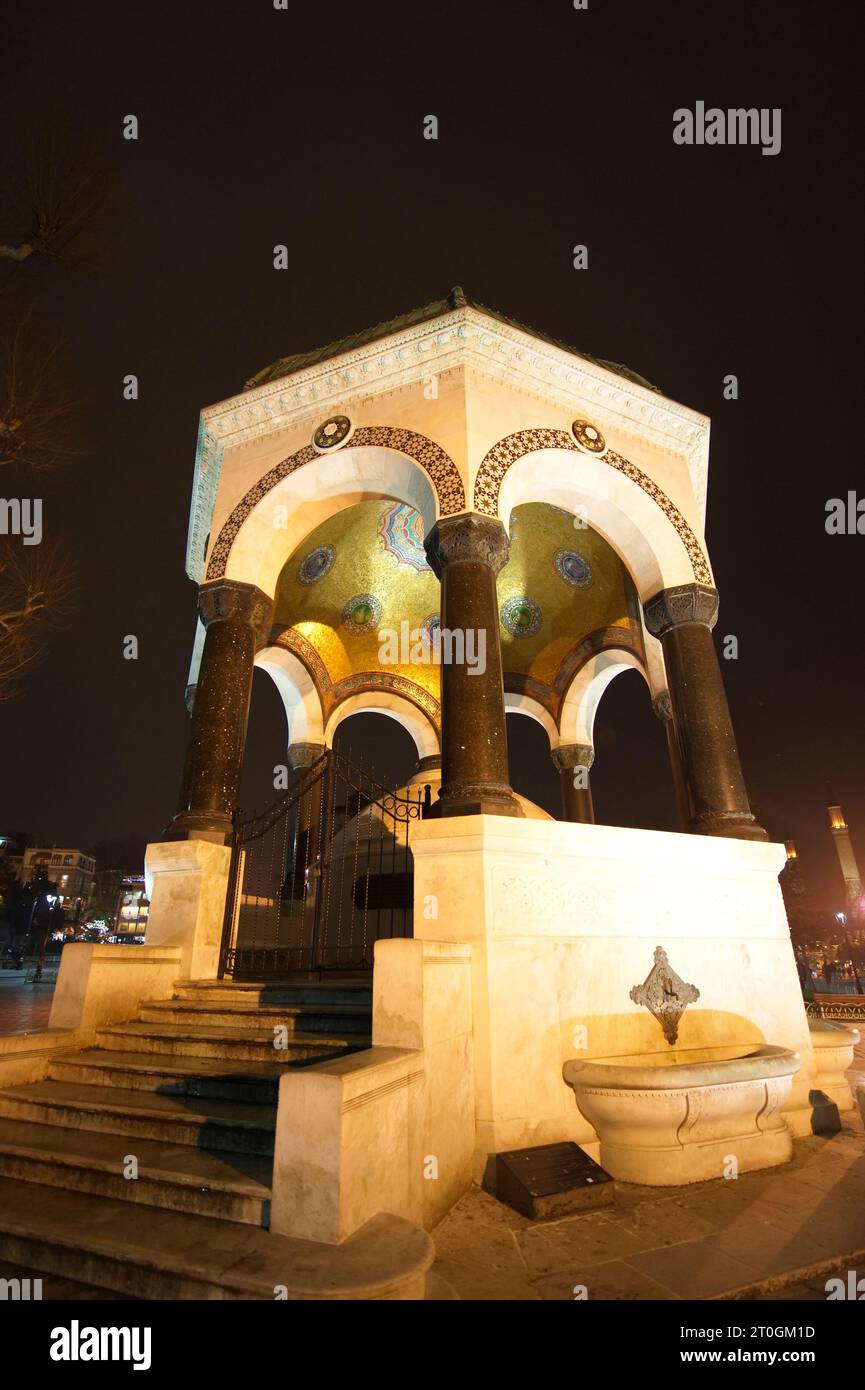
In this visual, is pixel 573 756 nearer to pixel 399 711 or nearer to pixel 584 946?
pixel 399 711

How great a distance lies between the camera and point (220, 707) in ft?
22.7

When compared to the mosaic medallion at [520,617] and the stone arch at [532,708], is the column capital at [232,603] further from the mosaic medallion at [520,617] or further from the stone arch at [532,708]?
the stone arch at [532,708]

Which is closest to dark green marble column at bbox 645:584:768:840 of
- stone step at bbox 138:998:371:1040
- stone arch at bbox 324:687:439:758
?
stone step at bbox 138:998:371:1040

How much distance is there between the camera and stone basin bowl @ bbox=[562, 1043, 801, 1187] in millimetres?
4133

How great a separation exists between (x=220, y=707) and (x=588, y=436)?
537 cm

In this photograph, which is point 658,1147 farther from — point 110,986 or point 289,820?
point 289,820

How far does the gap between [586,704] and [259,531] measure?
6.95 metres

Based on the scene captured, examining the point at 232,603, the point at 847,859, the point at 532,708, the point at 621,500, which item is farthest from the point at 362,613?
the point at 847,859

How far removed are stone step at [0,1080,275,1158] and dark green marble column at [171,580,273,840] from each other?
2513mm

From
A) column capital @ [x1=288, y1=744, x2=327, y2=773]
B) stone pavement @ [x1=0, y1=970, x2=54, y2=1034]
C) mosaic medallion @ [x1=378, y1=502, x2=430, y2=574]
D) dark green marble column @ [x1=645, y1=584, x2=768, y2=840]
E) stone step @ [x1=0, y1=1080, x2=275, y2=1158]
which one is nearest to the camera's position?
stone step @ [x1=0, y1=1080, x2=275, y2=1158]

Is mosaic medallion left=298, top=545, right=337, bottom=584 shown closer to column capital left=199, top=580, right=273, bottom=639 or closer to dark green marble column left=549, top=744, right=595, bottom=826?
column capital left=199, top=580, right=273, bottom=639

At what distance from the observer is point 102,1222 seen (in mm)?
2879

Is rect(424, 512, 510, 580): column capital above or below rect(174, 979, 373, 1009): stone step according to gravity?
above
